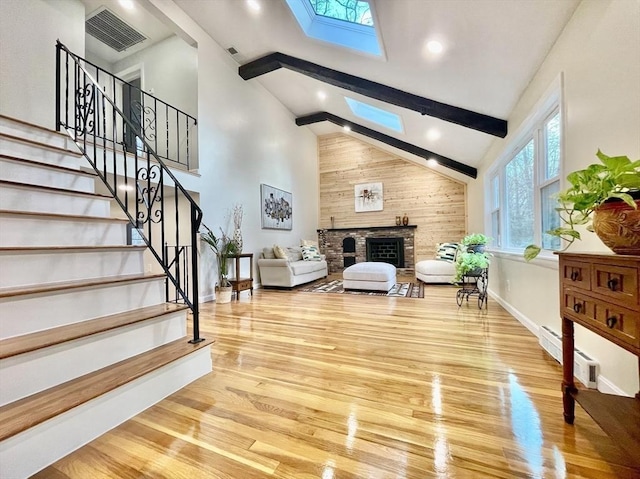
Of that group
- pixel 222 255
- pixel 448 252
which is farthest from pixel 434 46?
pixel 448 252

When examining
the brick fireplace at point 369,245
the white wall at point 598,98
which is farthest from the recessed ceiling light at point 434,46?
the brick fireplace at point 369,245

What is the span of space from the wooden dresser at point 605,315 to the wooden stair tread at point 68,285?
2.43 metres

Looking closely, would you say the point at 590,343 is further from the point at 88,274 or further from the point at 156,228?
the point at 156,228

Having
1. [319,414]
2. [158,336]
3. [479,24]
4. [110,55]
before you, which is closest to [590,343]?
[319,414]

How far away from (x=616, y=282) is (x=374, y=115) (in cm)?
548

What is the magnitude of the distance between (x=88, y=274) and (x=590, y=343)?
325cm

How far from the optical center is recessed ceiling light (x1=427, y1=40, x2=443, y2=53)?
257 centimetres

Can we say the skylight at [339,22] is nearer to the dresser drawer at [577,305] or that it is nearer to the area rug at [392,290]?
the dresser drawer at [577,305]

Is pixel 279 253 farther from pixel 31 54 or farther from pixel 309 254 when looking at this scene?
pixel 31 54

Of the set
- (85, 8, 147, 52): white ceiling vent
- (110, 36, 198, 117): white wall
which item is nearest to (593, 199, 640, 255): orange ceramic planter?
(110, 36, 198, 117): white wall

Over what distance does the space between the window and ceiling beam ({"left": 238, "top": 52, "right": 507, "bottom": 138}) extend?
17.6 inches

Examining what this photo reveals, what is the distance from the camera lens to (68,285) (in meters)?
1.50

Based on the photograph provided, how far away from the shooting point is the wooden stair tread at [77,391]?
102cm

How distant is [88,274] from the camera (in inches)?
69.7
